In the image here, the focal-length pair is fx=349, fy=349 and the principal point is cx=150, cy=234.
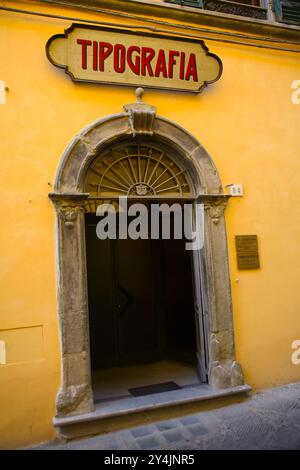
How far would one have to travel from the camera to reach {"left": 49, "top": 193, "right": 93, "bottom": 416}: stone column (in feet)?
12.9

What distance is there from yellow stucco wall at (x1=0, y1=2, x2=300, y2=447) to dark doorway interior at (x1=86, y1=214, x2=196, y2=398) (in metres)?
1.53

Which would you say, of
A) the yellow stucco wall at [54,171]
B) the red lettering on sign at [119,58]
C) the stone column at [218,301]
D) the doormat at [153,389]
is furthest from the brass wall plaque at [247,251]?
the red lettering on sign at [119,58]

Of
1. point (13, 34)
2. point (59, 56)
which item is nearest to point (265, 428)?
point (59, 56)

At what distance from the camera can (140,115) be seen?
180 inches

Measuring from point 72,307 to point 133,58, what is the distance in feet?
11.1

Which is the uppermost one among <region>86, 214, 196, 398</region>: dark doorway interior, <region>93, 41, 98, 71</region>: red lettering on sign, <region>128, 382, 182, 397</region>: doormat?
<region>93, 41, 98, 71</region>: red lettering on sign

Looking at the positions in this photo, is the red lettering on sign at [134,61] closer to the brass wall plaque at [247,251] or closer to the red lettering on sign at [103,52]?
the red lettering on sign at [103,52]

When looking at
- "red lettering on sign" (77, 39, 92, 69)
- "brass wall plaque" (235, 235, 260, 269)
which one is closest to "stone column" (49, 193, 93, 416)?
"red lettering on sign" (77, 39, 92, 69)

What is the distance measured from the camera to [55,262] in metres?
4.12

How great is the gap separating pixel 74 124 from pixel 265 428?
4.19 meters

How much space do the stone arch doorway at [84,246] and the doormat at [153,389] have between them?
594 mm

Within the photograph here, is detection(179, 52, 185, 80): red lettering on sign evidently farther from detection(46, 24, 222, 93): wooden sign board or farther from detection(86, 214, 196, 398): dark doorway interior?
detection(86, 214, 196, 398): dark doorway interior

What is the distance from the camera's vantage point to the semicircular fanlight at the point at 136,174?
461cm

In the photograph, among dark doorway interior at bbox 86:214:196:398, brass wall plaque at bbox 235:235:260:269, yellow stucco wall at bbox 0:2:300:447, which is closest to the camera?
yellow stucco wall at bbox 0:2:300:447
